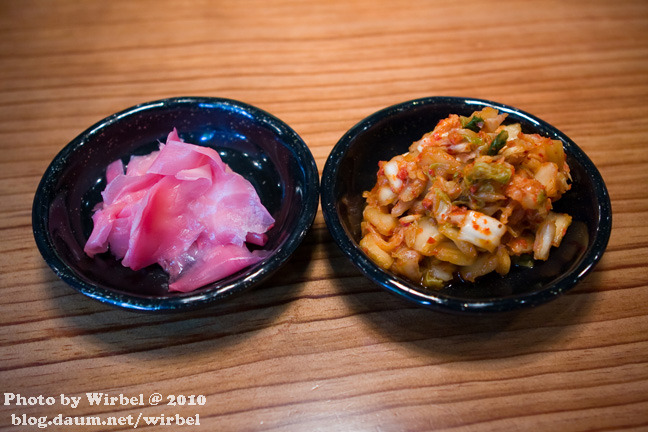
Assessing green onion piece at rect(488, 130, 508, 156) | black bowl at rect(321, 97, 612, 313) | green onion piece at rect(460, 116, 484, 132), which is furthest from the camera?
green onion piece at rect(460, 116, 484, 132)

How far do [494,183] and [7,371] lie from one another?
153 cm

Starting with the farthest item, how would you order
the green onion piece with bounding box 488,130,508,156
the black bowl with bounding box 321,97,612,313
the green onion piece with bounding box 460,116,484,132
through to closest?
1. the green onion piece with bounding box 460,116,484,132
2. the green onion piece with bounding box 488,130,508,156
3. the black bowl with bounding box 321,97,612,313

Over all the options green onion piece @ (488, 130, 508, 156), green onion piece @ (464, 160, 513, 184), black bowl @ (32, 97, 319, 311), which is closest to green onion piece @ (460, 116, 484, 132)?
green onion piece @ (488, 130, 508, 156)

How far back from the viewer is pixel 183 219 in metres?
1.67

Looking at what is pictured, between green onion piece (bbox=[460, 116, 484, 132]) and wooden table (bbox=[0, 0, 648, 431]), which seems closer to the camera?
wooden table (bbox=[0, 0, 648, 431])

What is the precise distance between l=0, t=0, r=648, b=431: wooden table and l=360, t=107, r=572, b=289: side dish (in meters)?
0.19

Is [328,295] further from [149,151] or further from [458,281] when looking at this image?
[149,151]

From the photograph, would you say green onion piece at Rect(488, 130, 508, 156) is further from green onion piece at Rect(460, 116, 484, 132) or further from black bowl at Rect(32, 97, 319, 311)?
black bowl at Rect(32, 97, 319, 311)

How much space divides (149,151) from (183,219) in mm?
469

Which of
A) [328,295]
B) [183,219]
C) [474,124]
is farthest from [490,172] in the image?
[183,219]

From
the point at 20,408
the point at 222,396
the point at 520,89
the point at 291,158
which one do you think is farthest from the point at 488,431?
the point at 520,89

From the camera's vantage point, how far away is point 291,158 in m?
1.77

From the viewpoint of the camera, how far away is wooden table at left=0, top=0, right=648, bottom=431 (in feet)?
4.66

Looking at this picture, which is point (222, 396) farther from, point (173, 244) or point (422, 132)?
point (422, 132)
